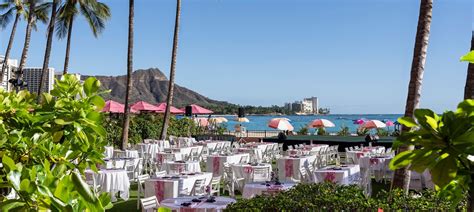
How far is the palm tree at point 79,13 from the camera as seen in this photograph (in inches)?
987

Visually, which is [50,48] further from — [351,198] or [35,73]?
[351,198]

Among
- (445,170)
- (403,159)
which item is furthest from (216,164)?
(445,170)

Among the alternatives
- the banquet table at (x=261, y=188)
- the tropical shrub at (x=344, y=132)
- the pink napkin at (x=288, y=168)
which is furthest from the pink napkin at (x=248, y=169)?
the tropical shrub at (x=344, y=132)

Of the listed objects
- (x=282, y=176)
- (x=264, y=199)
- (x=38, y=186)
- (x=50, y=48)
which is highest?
(x=50, y=48)

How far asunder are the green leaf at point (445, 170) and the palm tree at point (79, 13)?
2546cm

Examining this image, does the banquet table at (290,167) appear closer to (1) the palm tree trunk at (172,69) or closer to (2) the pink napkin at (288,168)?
(2) the pink napkin at (288,168)

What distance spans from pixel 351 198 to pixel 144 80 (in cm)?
14156

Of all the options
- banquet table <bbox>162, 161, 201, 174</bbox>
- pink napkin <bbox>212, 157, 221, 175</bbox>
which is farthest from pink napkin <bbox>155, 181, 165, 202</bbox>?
pink napkin <bbox>212, 157, 221, 175</bbox>

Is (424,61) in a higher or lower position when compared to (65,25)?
lower

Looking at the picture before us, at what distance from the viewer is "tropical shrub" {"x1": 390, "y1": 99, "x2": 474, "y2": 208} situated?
1.38 meters

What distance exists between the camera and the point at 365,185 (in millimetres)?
9945

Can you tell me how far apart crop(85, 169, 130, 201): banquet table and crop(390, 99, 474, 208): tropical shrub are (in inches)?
364

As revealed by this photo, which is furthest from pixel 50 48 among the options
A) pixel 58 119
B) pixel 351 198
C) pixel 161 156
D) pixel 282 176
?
pixel 58 119

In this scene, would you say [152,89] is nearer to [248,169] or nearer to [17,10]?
[17,10]
